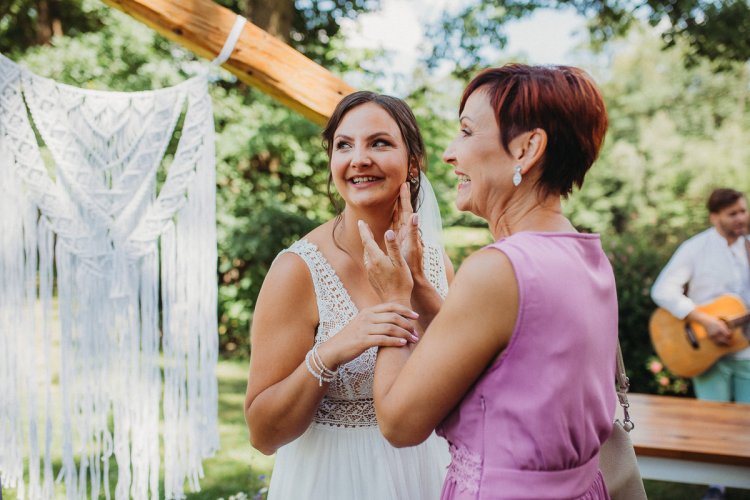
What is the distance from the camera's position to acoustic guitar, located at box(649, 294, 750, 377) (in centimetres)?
→ 422

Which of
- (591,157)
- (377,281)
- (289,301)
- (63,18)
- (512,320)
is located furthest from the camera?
(63,18)

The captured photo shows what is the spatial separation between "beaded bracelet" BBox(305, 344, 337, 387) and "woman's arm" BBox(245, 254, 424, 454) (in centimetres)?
1

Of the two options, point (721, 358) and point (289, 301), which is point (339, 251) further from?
point (721, 358)

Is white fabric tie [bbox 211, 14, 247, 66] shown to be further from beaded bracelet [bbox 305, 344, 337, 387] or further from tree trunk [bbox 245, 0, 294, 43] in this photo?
tree trunk [bbox 245, 0, 294, 43]

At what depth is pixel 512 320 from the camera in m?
1.12

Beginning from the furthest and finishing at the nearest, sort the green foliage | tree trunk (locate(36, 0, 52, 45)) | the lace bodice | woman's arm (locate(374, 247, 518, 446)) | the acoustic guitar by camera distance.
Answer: tree trunk (locate(36, 0, 52, 45)) → the green foliage → the acoustic guitar → the lace bodice → woman's arm (locate(374, 247, 518, 446))

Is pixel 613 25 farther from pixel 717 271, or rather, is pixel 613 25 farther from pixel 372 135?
pixel 372 135

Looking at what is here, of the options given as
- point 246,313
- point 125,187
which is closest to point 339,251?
point 125,187

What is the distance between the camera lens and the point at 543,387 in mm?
1143

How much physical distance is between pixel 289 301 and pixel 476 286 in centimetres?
67

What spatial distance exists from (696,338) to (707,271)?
0.46 metres

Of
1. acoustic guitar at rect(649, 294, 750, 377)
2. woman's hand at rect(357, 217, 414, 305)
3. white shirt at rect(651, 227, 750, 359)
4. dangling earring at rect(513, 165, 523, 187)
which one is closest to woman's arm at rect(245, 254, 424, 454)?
woman's hand at rect(357, 217, 414, 305)

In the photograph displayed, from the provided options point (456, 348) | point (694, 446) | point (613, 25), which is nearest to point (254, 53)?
point (456, 348)

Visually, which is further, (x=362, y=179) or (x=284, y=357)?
(x=362, y=179)
